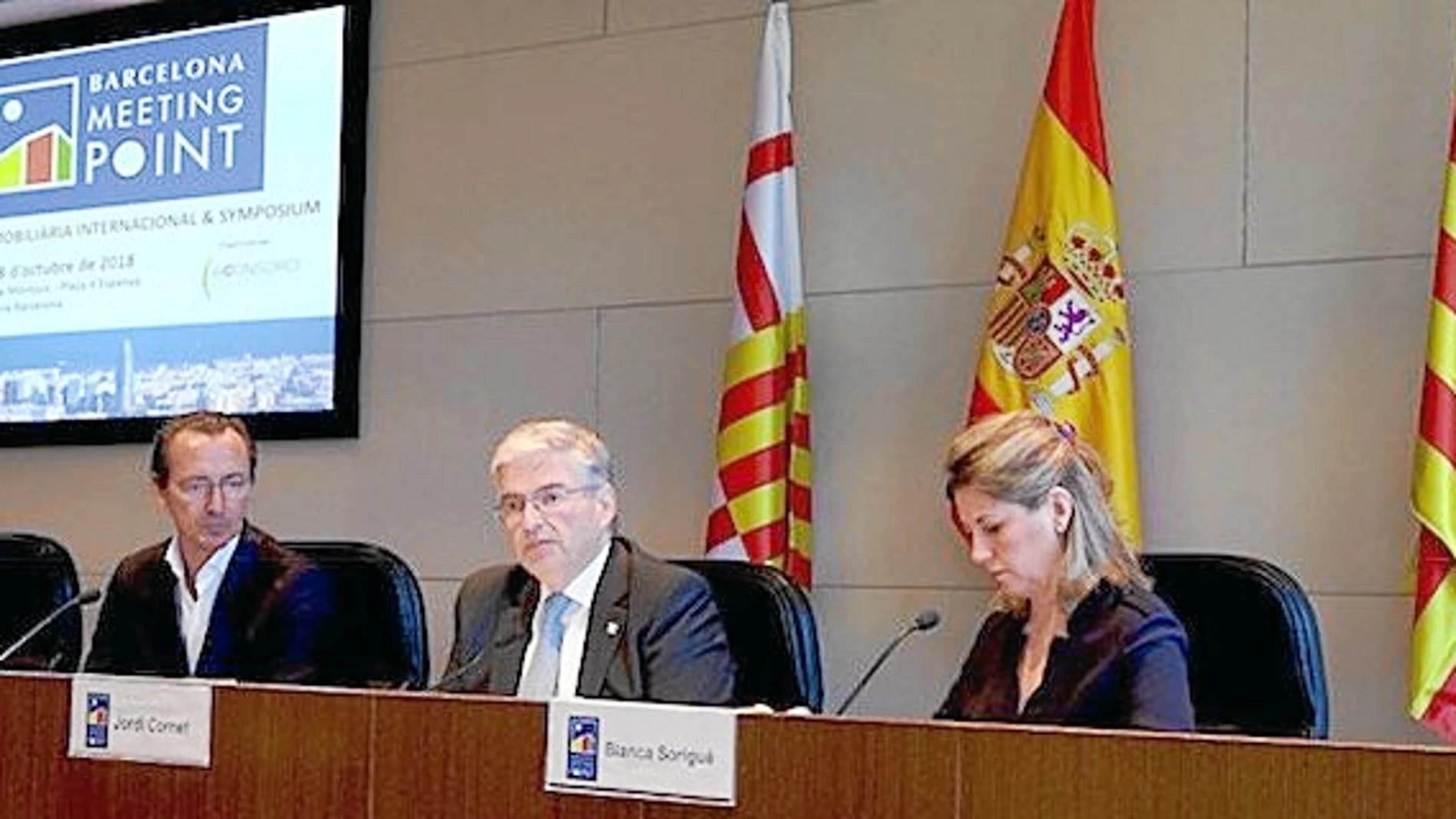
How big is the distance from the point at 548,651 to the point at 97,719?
2.30 ft

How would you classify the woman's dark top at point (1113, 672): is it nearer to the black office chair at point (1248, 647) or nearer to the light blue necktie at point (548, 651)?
the black office chair at point (1248, 647)

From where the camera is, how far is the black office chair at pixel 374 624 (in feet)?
11.8

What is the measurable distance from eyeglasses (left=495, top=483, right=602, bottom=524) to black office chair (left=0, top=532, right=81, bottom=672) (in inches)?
52.5

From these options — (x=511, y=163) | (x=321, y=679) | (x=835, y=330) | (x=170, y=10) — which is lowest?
(x=321, y=679)

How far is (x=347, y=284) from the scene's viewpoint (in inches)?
192

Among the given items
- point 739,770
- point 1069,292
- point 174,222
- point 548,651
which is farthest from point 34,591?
point 739,770

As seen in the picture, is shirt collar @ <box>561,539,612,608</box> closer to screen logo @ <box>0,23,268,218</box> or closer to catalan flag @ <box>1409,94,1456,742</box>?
catalan flag @ <box>1409,94,1456,742</box>

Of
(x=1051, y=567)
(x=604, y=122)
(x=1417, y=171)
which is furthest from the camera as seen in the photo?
(x=604, y=122)

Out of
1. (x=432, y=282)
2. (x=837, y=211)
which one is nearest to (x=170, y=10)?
(x=432, y=282)

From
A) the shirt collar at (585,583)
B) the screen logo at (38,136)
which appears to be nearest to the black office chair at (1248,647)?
the shirt collar at (585,583)

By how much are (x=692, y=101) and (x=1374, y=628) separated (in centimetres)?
175

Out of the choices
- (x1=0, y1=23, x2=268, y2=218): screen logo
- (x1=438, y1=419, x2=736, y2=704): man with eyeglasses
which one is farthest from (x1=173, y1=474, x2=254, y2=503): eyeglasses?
(x1=0, y1=23, x2=268, y2=218): screen logo

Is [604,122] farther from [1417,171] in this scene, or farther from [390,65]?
[1417,171]

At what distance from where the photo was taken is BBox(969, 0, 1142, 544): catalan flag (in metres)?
3.68
